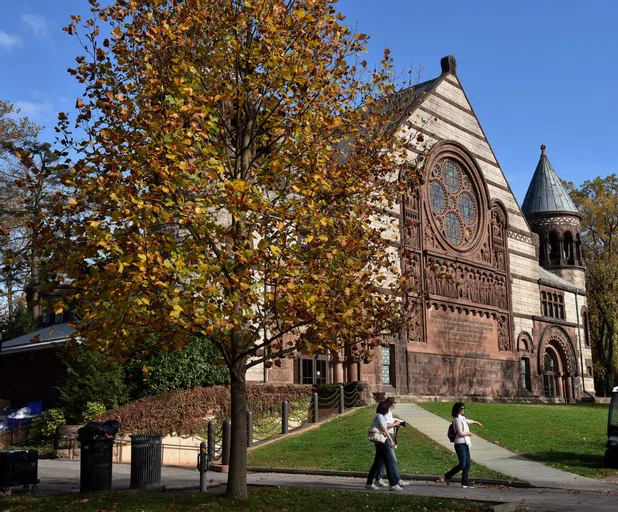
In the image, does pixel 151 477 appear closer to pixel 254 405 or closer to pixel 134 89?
pixel 134 89

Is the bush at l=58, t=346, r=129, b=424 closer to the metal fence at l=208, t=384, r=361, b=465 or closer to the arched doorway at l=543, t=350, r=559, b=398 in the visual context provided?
the metal fence at l=208, t=384, r=361, b=465

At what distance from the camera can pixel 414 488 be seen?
14.5 metres

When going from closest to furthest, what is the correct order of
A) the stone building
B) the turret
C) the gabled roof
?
the gabled roof
the stone building
the turret

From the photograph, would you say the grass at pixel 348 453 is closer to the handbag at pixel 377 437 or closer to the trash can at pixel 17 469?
the handbag at pixel 377 437

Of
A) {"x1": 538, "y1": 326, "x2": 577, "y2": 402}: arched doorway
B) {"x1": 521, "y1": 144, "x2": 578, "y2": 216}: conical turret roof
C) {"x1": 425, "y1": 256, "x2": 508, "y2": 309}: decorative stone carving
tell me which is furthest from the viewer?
{"x1": 521, "y1": 144, "x2": 578, "y2": 216}: conical turret roof

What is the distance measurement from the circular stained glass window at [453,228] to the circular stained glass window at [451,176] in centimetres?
146

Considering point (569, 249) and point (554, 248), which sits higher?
point (554, 248)

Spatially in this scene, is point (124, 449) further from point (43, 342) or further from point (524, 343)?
point (524, 343)

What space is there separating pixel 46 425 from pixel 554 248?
38777 millimetres

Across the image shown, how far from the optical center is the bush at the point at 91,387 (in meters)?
23.5

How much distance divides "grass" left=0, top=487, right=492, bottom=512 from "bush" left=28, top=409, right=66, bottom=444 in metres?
11.8

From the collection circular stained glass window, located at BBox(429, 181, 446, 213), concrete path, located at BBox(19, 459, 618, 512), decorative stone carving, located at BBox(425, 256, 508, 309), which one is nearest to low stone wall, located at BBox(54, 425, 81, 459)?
concrete path, located at BBox(19, 459, 618, 512)

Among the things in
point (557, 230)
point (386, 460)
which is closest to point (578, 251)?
point (557, 230)

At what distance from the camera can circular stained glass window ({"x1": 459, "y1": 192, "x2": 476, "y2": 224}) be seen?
38406mm
